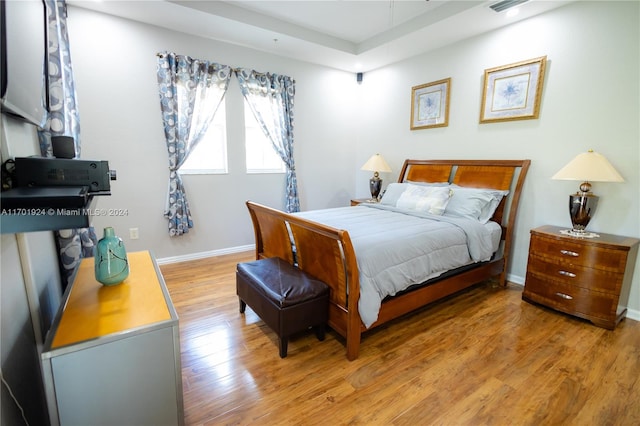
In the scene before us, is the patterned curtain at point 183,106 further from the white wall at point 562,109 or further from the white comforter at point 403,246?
the white wall at point 562,109

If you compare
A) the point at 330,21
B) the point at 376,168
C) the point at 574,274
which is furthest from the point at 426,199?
the point at 330,21

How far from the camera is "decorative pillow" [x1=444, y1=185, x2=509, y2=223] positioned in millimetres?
2967

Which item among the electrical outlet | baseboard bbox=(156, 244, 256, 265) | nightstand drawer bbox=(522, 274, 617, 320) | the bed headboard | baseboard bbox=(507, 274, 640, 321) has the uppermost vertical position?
the bed headboard

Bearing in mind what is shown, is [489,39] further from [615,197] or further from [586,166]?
[615,197]

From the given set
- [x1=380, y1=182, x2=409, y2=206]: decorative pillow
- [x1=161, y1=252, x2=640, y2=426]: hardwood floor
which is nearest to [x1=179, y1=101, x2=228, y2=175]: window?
[x1=161, y1=252, x2=640, y2=426]: hardwood floor

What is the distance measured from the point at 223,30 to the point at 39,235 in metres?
2.82

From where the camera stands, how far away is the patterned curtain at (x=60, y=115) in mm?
1702

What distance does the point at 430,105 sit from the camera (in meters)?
3.81

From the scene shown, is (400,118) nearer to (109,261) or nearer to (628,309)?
(628,309)

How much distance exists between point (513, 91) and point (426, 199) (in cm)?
140

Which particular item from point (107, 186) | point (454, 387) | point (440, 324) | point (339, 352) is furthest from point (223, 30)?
point (454, 387)

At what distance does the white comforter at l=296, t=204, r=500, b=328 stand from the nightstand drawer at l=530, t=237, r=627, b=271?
39 cm

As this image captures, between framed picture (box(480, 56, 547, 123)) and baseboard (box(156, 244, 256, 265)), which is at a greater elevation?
framed picture (box(480, 56, 547, 123))

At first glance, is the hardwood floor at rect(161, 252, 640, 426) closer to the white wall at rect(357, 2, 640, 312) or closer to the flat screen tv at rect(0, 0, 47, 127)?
the white wall at rect(357, 2, 640, 312)
